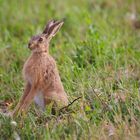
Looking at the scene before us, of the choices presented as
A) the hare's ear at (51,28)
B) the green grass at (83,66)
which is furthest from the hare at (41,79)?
the green grass at (83,66)

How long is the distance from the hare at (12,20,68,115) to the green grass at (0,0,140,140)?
14 cm

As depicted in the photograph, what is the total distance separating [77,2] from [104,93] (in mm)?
4651

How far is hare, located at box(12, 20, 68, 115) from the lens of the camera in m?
6.52

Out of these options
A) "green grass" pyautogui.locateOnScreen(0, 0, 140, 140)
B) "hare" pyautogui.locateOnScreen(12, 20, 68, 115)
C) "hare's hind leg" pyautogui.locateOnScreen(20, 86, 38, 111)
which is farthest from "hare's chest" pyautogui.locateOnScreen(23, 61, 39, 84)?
"green grass" pyautogui.locateOnScreen(0, 0, 140, 140)

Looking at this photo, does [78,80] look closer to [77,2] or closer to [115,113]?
[115,113]

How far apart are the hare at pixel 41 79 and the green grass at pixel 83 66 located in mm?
139

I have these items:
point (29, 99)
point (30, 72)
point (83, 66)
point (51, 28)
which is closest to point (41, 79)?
point (30, 72)

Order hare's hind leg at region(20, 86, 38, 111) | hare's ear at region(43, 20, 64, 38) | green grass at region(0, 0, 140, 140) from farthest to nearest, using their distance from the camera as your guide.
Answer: hare's ear at region(43, 20, 64, 38), hare's hind leg at region(20, 86, 38, 111), green grass at region(0, 0, 140, 140)

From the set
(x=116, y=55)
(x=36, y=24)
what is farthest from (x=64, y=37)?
(x=116, y=55)

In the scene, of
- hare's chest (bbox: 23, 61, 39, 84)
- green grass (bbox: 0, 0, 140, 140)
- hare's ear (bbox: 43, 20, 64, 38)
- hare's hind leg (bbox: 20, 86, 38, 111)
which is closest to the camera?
green grass (bbox: 0, 0, 140, 140)

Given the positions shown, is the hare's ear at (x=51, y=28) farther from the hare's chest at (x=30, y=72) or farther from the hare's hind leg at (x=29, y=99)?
the hare's hind leg at (x=29, y=99)

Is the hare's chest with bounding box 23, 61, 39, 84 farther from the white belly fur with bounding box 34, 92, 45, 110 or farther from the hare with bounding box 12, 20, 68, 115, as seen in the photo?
the white belly fur with bounding box 34, 92, 45, 110

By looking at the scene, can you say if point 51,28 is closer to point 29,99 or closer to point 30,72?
point 30,72

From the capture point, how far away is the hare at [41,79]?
652cm
